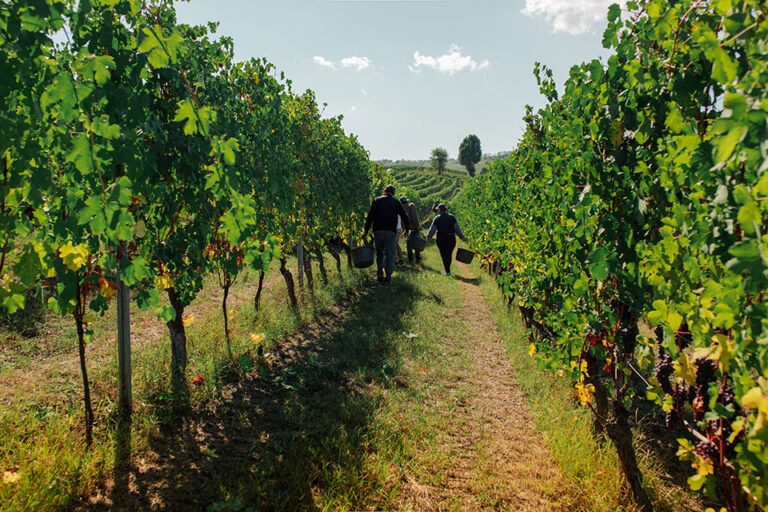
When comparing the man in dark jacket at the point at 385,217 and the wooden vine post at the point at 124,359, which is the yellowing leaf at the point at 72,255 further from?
the man in dark jacket at the point at 385,217

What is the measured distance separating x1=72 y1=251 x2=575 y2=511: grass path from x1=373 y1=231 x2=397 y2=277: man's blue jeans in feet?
10.1

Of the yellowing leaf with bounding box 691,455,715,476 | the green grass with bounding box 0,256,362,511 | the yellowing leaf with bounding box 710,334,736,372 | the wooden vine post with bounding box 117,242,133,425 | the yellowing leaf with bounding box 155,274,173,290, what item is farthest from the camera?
the yellowing leaf with bounding box 155,274,173,290

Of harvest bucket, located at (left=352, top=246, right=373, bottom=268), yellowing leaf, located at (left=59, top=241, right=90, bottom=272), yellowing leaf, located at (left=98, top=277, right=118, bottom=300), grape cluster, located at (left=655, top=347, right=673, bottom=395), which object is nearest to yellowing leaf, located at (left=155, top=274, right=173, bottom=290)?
yellowing leaf, located at (left=98, top=277, right=118, bottom=300)

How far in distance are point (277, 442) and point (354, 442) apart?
0.56 metres

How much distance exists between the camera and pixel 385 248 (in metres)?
7.94

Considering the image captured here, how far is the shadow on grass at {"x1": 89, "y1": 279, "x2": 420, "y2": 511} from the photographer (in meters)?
2.30

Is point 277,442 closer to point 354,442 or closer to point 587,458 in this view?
point 354,442

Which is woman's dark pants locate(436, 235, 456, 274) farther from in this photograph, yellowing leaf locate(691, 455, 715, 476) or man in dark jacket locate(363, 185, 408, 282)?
yellowing leaf locate(691, 455, 715, 476)

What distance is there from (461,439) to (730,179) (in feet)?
8.10

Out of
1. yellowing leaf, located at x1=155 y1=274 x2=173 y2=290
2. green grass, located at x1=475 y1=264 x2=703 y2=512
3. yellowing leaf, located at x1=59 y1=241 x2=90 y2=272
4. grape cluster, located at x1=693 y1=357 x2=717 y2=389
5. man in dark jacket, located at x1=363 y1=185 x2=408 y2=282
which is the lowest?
green grass, located at x1=475 y1=264 x2=703 y2=512

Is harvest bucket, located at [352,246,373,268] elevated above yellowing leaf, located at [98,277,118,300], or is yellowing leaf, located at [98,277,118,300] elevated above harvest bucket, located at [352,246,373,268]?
yellowing leaf, located at [98,277,118,300]

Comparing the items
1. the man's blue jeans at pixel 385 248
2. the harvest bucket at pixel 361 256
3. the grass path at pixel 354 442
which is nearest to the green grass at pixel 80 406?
the grass path at pixel 354 442

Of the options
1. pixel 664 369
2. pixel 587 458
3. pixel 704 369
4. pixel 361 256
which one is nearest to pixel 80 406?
pixel 587 458

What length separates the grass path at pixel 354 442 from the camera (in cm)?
236
